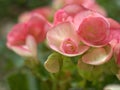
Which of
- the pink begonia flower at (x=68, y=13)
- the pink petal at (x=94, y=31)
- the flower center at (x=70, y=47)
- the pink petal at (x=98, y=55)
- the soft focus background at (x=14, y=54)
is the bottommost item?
the soft focus background at (x=14, y=54)

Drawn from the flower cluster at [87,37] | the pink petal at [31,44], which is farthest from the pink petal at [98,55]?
the pink petal at [31,44]

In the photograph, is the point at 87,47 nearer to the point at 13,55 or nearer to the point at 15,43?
the point at 15,43

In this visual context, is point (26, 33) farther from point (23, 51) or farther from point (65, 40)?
point (65, 40)

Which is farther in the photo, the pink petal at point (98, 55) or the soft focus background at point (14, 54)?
the soft focus background at point (14, 54)

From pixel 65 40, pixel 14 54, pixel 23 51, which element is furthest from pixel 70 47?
pixel 14 54

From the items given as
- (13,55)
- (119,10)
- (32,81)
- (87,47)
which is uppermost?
(87,47)

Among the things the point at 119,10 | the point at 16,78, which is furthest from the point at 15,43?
the point at 119,10

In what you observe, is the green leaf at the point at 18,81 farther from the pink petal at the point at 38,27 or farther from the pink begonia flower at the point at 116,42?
the pink begonia flower at the point at 116,42
